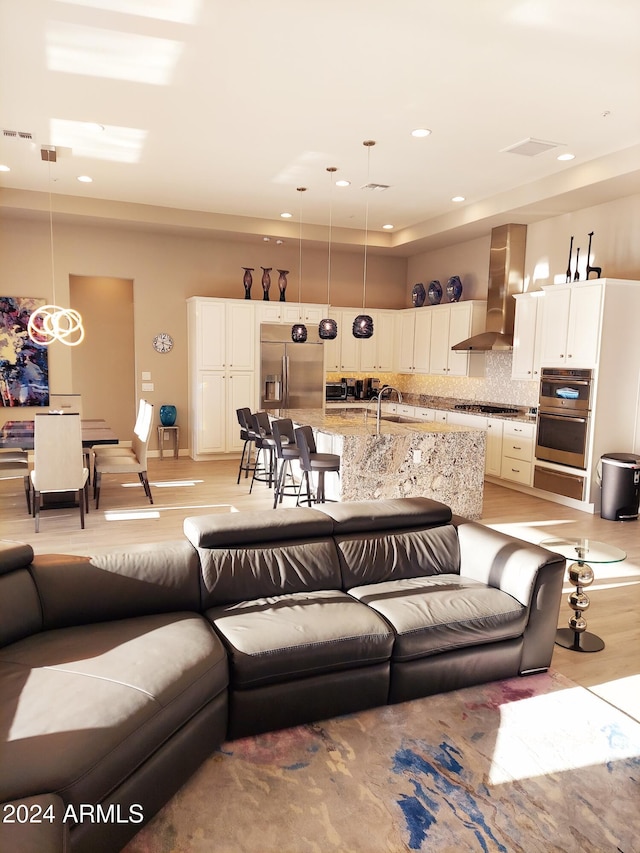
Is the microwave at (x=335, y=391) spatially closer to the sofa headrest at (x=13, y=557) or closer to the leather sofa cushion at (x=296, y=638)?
the leather sofa cushion at (x=296, y=638)

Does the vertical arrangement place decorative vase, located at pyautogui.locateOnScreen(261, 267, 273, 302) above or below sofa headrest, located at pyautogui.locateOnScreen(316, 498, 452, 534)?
above

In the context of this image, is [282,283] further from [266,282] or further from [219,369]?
[219,369]

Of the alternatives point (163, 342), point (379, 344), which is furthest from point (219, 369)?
point (379, 344)

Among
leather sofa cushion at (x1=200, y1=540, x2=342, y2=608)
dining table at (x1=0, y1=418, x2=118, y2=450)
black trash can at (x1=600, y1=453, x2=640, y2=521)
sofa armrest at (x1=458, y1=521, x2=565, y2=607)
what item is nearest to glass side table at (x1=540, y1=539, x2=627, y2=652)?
sofa armrest at (x1=458, y1=521, x2=565, y2=607)

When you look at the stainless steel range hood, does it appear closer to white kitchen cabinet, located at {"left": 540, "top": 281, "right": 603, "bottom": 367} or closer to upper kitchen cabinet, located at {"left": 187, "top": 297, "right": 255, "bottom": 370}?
white kitchen cabinet, located at {"left": 540, "top": 281, "right": 603, "bottom": 367}

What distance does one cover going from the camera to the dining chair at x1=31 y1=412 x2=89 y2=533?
4961 mm

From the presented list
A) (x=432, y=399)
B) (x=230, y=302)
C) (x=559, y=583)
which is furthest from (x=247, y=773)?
(x=432, y=399)

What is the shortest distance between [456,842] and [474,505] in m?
4.11

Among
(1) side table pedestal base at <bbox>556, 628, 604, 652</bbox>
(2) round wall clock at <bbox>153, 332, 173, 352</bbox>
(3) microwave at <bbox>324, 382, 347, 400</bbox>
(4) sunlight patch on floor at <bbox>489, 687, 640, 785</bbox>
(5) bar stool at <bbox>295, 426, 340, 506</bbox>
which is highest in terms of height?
(2) round wall clock at <bbox>153, 332, 173, 352</bbox>

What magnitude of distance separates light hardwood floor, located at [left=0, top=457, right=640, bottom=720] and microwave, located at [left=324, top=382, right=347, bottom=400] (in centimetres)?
223

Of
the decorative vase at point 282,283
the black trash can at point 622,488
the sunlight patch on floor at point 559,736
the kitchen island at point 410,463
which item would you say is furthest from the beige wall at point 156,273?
the sunlight patch on floor at point 559,736

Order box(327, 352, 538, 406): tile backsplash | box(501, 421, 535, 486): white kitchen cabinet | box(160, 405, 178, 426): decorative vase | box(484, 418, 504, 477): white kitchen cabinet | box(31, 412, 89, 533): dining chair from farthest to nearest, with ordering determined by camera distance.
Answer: box(160, 405, 178, 426): decorative vase, box(327, 352, 538, 406): tile backsplash, box(484, 418, 504, 477): white kitchen cabinet, box(501, 421, 535, 486): white kitchen cabinet, box(31, 412, 89, 533): dining chair

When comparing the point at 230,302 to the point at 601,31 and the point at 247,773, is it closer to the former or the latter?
the point at 601,31

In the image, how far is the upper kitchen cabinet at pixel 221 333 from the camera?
27.5 feet
